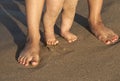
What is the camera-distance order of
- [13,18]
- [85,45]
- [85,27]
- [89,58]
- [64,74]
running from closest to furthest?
[64,74]
[89,58]
[85,45]
[85,27]
[13,18]

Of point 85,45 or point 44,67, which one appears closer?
point 44,67

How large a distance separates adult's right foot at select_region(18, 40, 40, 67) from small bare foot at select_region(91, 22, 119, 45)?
595 millimetres

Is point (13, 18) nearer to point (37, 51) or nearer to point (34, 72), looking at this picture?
point (37, 51)

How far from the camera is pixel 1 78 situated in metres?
2.80

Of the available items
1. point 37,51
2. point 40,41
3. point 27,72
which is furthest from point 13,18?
point 27,72

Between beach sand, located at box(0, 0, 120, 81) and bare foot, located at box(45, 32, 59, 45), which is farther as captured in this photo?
bare foot, located at box(45, 32, 59, 45)

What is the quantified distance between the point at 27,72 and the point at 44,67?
141 mm

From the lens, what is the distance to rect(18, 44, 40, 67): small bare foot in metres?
2.98

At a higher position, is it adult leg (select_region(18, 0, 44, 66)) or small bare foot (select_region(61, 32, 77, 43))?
adult leg (select_region(18, 0, 44, 66))

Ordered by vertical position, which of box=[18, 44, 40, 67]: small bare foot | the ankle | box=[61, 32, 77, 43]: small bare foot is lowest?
box=[61, 32, 77, 43]: small bare foot

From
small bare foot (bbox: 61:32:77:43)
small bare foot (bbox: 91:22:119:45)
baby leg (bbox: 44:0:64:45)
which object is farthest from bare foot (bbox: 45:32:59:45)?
small bare foot (bbox: 91:22:119:45)

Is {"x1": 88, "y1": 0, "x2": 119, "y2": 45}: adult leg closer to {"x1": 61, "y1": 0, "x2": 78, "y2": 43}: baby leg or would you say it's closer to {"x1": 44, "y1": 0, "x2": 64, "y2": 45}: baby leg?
{"x1": 61, "y1": 0, "x2": 78, "y2": 43}: baby leg

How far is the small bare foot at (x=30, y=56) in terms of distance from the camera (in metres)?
2.98

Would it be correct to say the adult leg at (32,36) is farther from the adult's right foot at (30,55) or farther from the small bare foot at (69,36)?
the small bare foot at (69,36)
